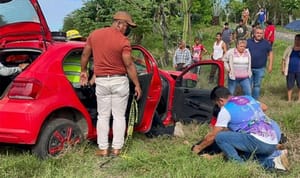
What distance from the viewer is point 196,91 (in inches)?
271

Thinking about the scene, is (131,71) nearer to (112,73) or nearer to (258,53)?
(112,73)

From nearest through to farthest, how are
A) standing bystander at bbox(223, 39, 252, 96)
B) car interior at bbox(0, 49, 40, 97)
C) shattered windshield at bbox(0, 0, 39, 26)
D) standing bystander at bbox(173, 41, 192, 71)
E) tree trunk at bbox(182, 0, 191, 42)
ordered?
shattered windshield at bbox(0, 0, 39, 26)
car interior at bbox(0, 49, 40, 97)
standing bystander at bbox(223, 39, 252, 96)
standing bystander at bbox(173, 41, 192, 71)
tree trunk at bbox(182, 0, 191, 42)

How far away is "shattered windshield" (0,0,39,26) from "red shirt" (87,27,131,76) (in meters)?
0.81

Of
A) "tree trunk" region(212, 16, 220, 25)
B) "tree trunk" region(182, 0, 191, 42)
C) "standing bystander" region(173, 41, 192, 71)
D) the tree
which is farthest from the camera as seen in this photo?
"tree trunk" region(212, 16, 220, 25)

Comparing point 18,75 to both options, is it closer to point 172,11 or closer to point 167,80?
point 167,80

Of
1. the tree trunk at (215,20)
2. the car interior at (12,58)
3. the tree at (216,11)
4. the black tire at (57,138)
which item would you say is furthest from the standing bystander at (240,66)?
the tree trunk at (215,20)

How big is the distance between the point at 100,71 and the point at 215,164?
5.41 feet

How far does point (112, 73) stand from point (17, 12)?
55.3 inches

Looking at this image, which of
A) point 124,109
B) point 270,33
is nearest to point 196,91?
point 124,109

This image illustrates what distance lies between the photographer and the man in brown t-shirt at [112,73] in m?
5.21

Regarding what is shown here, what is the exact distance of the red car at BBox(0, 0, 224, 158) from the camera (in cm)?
488

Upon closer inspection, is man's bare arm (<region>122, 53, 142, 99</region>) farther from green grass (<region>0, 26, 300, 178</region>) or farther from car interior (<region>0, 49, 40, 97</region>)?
car interior (<region>0, 49, 40, 97</region>)

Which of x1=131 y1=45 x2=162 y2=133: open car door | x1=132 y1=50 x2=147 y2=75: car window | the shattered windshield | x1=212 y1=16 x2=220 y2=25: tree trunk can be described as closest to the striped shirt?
x1=132 y1=50 x2=147 y2=75: car window

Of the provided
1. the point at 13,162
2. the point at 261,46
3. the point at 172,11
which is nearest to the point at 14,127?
the point at 13,162
